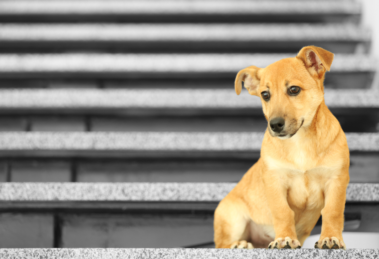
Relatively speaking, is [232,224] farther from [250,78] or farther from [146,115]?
[146,115]

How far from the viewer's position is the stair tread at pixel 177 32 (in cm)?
197

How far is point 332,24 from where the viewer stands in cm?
212

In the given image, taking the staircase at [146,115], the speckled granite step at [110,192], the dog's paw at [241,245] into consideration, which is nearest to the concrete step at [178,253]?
the staircase at [146,115]

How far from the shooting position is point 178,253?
105 centimetres

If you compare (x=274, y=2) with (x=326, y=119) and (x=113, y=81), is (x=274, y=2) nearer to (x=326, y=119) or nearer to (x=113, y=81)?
(x=113, y=81)

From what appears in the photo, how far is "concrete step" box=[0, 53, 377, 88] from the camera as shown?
6.11 feet

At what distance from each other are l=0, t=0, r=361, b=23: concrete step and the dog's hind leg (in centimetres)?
133

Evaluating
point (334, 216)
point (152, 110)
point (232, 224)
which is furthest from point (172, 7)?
point (334, 216)

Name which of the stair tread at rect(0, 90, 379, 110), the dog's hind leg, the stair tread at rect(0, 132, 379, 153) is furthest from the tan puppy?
the stair tread at rect(0, 90, 379, 110)

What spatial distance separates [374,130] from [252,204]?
88 cm

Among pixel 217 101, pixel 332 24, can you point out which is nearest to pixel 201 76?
pixel 217 101

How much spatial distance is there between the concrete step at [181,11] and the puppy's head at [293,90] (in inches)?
47.6

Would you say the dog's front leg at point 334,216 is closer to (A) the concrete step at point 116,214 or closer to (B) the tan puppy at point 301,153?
(B) the tan puppy at point 301,153

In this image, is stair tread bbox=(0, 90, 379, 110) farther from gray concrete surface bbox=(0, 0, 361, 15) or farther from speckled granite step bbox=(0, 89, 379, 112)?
gray concrete surface bbox=(0, 0, 361, 15)
